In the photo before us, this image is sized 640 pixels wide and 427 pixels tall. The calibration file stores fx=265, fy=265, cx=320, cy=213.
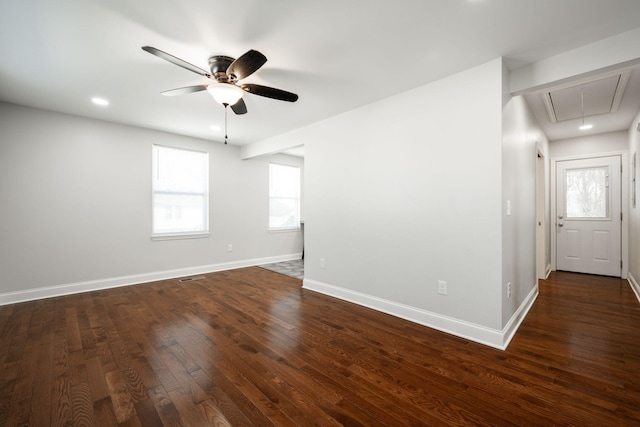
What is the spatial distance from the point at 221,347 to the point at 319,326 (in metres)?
0.94

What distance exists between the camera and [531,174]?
3.42 m

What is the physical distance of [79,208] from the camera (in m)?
3.86

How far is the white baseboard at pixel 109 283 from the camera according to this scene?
3.45m

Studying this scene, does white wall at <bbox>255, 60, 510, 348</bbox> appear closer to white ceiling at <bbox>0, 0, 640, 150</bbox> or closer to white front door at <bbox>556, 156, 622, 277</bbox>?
white ceiling at <bbox>0, 0, 640, 150</bbox>

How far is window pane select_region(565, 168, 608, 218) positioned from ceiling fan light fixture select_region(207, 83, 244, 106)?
608cm

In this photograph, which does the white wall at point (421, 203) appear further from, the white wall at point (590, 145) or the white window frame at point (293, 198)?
the white wall at point (590, 145)

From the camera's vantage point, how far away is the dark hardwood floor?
1.53 m

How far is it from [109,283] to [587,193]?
8.32m

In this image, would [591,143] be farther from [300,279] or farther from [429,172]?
[300,279]

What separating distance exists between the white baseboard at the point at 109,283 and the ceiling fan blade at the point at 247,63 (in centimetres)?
381

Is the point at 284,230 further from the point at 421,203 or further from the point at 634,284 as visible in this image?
the point at 634,284

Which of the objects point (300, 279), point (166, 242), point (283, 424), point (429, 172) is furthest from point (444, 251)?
point (166, 242)

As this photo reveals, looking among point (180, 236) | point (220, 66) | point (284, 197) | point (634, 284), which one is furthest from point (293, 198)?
point (634, 284)

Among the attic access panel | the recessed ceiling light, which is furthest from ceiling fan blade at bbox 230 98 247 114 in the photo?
the attic access panel
